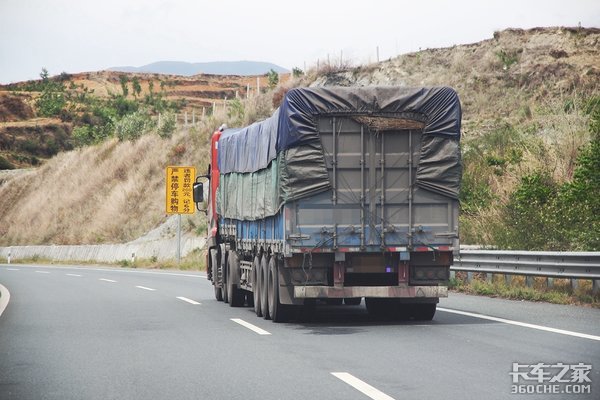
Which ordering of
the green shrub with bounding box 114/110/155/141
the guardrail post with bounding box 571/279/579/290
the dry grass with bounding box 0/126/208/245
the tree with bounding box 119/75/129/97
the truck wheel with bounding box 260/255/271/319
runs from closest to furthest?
1. the truck wheel with bounding box 260/255/271/319
2. the guardrail post with bounding box 571/279/579/290
3. the dry grass with bounding box 0/126/208/245
4. the green shrub with bounding box 114/110/155/141
5. the tree with bounding box 119/75/129/97

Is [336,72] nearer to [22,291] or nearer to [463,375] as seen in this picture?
[22,291]

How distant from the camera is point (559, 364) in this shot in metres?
10.1

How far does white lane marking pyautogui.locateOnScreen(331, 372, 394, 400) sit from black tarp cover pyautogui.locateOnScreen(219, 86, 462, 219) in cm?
530

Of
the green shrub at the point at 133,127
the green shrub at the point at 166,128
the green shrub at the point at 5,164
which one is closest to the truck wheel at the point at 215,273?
the green shrub at the point at 166,128

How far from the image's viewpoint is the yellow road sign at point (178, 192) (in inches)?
1983

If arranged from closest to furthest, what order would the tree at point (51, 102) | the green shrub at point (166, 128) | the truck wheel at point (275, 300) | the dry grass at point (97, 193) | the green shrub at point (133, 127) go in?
the truck wheel at point (275, 300)
the dry grass at point (97, 193)
the green shrub at point (166, 128)
the green shrub at point (133, 127)
the tree at point (51, 102)

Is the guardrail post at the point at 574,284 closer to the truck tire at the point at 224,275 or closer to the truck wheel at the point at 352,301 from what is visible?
the truck wheel at the point at 352,301

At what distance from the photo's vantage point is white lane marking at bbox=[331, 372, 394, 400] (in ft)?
27.8

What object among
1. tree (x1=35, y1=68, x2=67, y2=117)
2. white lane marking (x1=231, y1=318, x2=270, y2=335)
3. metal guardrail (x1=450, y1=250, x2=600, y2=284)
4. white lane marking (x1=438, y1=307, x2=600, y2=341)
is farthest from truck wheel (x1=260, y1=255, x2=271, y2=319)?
tree (x1=35, y1=68, x2=67, y2=117)

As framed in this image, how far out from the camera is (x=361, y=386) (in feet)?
29.7

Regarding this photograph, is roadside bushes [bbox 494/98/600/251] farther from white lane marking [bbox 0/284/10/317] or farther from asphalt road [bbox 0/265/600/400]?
white lane marking [bbox 0/284/10/317]

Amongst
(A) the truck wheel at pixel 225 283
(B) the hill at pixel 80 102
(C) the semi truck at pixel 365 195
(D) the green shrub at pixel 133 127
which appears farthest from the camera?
(B) the hill at pixel 80 102

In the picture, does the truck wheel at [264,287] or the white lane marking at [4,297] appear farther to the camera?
the white lane marking at [4,297]

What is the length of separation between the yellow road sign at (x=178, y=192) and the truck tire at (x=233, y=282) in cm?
3056
